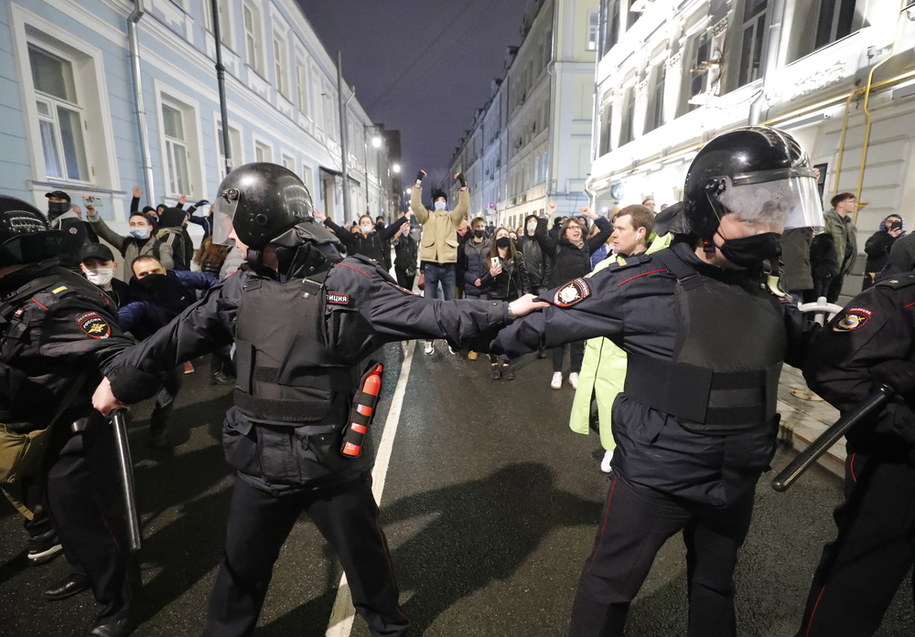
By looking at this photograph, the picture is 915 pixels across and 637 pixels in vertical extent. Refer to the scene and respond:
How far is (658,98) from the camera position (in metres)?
14.7

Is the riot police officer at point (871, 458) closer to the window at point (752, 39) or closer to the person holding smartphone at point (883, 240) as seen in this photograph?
the person holding smartphone at point (883, 240)

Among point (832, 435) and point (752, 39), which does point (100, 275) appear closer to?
point (832, 435)

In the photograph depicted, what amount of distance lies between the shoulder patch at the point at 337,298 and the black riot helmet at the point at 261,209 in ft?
0.78

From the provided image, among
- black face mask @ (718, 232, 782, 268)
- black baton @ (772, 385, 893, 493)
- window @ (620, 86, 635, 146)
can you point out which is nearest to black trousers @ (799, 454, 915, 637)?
black baton @ (772, 385, 893, 493)

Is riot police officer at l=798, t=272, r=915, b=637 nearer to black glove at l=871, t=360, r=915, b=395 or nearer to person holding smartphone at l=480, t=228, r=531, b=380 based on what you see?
black glove at l=871, t=360, r=915, b=395

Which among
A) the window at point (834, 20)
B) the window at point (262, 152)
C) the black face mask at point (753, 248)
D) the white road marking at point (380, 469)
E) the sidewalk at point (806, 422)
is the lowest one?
the white road marking at point (380, 469)

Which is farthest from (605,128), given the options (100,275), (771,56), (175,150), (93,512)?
(93,512)

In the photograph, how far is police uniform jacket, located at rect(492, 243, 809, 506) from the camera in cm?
154

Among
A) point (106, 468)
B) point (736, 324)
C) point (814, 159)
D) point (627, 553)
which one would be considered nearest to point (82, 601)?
point (106, 468)

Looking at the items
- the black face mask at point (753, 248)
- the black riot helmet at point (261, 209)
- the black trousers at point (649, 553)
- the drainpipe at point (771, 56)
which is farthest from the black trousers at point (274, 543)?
the drainpipe at point (771, 56)

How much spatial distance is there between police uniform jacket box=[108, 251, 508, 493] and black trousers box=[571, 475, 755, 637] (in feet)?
2.70

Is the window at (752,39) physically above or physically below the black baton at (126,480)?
above

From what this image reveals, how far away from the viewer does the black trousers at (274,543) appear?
175 cm

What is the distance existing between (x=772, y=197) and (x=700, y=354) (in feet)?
1.83
